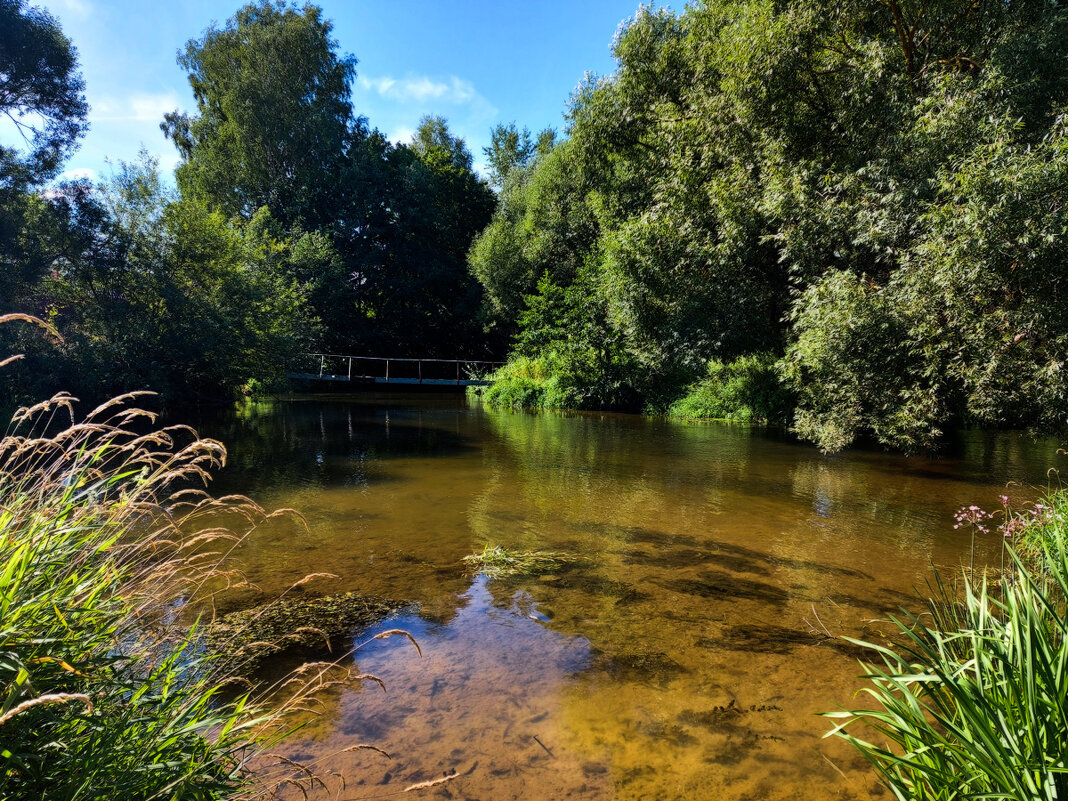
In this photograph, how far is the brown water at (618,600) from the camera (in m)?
2.57

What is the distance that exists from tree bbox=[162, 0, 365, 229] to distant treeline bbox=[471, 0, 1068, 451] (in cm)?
1761

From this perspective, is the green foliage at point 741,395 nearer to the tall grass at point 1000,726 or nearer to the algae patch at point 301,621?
the algae patch at point 301,621

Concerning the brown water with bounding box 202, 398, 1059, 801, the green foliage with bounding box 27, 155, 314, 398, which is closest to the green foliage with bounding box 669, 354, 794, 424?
the brown water with bounding box 202, 398, 1059, 801

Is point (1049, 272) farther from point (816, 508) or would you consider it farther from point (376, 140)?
point (376, 140)

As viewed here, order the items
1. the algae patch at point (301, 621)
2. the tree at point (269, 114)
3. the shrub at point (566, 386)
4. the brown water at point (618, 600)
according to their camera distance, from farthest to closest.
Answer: the tree at point (269, 114), the shrub at point (566, 386), the algae patch at point (301, 621), the brown water at point (618, 600)

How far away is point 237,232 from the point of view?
64.7 ft

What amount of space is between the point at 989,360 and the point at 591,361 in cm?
1098

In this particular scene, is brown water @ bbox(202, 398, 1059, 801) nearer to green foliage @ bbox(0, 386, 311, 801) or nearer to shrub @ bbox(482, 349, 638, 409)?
green foliage @ bbox(0, 386, 311, 801)

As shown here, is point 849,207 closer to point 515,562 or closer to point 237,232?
point 515,562

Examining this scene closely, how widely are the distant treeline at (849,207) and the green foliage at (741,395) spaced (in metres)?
0.06

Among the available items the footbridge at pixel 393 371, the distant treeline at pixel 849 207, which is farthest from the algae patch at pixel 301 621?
the footbridge at pixel 393 371

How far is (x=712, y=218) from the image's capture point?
12180 mm

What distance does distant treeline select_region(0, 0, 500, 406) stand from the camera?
12430mm

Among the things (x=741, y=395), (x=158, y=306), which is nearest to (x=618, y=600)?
(x=741, y=395)
